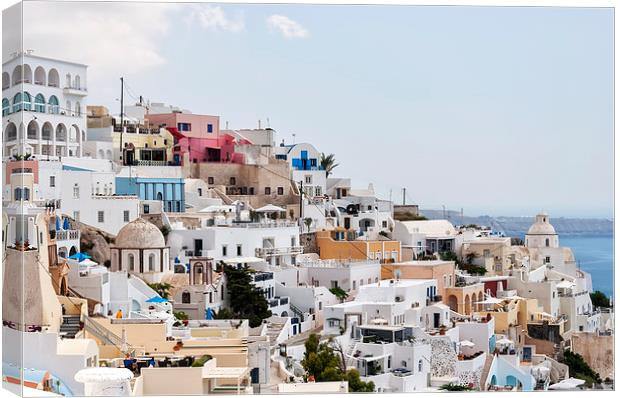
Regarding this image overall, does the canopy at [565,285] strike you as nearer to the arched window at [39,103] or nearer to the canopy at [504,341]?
the canopy at [504,341]

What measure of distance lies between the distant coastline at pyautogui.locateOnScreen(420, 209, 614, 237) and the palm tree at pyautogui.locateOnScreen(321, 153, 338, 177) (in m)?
1.26

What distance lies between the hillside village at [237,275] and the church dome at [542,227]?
0.04 meters

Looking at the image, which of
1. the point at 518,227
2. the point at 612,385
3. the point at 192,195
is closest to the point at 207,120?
the point at 192,195

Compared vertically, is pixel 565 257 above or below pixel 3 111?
below

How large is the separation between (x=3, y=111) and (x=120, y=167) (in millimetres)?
3973

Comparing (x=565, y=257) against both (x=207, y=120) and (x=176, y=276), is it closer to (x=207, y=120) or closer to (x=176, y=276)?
(x=207, y=120)

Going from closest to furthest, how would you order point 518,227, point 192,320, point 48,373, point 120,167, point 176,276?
point 48,373 → point 192,320 → point 176,276 → point 120,167 → point 518,227

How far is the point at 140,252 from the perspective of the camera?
48.5ft

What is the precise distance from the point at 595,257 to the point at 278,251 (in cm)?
379

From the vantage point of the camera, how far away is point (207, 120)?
57.6 feet

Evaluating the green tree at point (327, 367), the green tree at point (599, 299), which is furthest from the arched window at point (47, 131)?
the green tree at point (599, 299)

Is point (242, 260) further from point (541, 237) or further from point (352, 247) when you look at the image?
point (541, 237)

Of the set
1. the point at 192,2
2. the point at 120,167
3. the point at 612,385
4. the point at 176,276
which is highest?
the point at 192,2

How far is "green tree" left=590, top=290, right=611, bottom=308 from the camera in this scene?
60.1 feet
